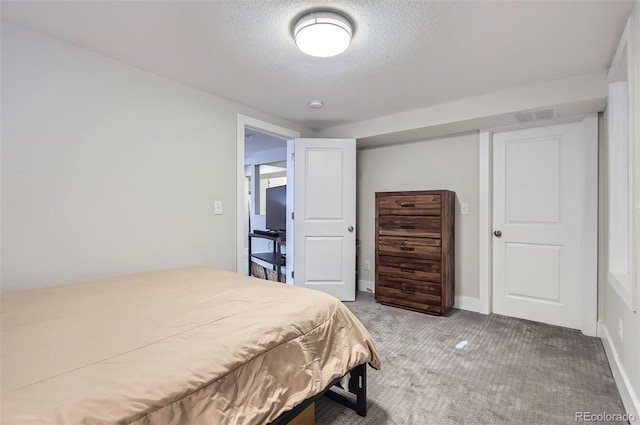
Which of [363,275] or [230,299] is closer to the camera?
[230,299]

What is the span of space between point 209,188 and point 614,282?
3.08 metres

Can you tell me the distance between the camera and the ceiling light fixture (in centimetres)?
162

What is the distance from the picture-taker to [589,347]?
2.39 metres

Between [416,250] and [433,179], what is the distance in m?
0.90

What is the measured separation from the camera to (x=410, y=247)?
3.26 metres

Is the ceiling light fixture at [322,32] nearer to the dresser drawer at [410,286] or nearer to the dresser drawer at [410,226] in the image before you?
the dresser drawer at [410,226]

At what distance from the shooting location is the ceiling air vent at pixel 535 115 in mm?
2592

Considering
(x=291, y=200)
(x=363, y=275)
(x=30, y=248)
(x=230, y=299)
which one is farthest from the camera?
(x=363, y=275)

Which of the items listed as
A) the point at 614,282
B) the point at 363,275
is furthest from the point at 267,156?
the point at 614,282

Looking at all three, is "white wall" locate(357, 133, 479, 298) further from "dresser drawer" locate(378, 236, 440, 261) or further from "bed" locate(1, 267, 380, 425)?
"bed" locate(1, 267, 380, 425)

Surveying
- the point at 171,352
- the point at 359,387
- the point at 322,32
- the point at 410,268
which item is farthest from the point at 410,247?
the point at 171,352

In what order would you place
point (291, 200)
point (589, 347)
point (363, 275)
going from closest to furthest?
1. point (589, 347)
2. point (291, 200)
3. point (363, 275)

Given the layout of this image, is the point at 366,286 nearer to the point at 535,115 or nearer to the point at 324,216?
the point at 324,216

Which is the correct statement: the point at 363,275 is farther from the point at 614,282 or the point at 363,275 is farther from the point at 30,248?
the point at 30,248
